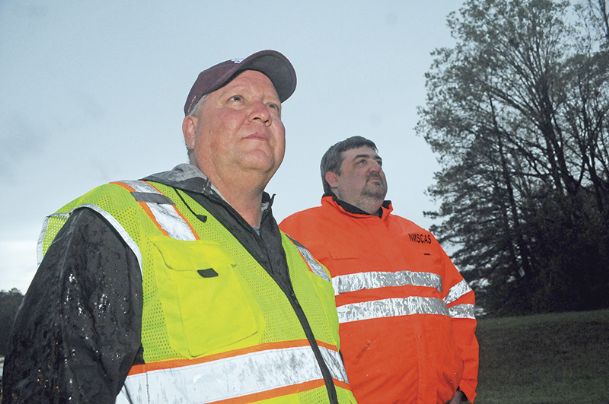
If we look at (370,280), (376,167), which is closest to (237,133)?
(370,280)

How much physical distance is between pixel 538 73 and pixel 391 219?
62.3 ft

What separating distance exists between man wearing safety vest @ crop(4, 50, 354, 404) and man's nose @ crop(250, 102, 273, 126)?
238 millimetres

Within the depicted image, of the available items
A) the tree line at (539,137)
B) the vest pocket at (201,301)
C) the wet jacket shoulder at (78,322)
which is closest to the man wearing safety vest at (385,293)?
the vest pocket at (201,301)

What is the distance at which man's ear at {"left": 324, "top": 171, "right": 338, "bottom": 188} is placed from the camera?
431cm

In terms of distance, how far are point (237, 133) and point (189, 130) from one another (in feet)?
1.07

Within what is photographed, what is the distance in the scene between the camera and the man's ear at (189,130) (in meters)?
2.34

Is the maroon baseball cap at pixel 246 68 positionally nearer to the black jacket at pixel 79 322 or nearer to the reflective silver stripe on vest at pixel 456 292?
the black jacket at pixel 79 322

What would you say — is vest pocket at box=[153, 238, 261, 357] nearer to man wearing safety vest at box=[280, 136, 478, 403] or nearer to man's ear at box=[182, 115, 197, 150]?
man's ear at box=[182, 115, 197, 150]

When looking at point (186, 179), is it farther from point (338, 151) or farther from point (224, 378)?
point (338, 151)

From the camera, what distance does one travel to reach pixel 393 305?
133 inches

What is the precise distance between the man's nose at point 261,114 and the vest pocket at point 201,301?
823mm

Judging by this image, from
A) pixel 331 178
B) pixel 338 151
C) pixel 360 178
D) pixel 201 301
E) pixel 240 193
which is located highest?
pixel 338 151

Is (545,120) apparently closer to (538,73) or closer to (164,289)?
(538,73)

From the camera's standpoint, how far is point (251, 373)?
1474 millimetres
